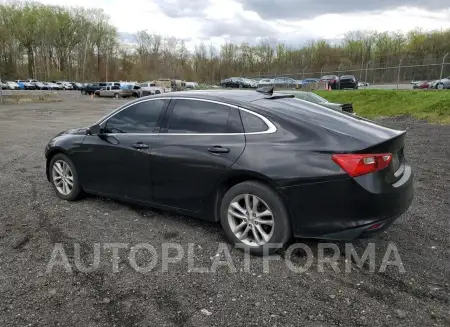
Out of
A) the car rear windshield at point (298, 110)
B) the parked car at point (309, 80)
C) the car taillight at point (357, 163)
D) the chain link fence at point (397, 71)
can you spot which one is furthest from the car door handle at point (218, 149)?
the parked car at point (309, 80)

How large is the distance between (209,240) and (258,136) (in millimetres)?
1265

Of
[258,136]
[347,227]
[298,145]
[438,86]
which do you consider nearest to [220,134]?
[258,136]

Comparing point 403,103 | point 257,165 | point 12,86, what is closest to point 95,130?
point 257,165

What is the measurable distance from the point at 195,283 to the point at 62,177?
10.1ft

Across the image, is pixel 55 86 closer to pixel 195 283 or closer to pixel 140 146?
pixel 140 146

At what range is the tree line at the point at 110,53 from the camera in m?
79.1

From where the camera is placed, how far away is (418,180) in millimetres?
6363

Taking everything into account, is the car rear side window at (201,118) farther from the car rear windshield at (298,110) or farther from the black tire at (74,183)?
the black tire at (74,183)

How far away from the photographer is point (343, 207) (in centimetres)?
323

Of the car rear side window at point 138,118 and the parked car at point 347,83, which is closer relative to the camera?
the car rear side window at point 138,118

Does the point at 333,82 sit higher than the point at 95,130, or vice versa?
the point at 333,82

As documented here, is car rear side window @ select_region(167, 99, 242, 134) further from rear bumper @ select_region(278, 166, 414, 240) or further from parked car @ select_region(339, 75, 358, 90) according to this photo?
parked car @ select_region(339, 75, 358, 90)

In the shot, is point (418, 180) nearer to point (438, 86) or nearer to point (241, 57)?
point (438, 86)

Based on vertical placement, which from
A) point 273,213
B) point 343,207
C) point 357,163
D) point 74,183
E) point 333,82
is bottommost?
point 74,183
